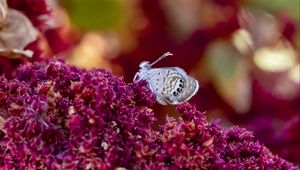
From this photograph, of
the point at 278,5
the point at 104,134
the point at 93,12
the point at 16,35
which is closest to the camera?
the point at 104,134

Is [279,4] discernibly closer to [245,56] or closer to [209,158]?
[245,56]

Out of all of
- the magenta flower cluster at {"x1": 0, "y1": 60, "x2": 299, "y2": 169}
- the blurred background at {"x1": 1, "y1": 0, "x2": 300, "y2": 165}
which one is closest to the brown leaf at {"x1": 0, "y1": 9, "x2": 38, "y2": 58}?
the magenta flower cluster at {"x1": 0, "y1": 60, "x2": 299, "y2": 169}

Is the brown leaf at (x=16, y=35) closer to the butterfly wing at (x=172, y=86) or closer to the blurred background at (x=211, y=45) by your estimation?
the butterfly wing at (x=172, y=86)

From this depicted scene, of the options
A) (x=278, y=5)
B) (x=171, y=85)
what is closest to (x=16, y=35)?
(x=171, y=85)

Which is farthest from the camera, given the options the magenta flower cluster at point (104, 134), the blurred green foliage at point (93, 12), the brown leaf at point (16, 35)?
the blurred green foliage at point (93, 12)

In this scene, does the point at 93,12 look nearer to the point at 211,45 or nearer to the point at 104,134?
the point at 211,45

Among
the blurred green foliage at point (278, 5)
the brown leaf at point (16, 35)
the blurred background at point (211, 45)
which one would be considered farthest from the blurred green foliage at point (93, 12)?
the brown leaf at point (16, 35)
